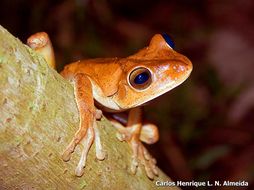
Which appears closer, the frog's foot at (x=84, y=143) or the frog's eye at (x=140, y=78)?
the frog's foot at (x=84, y=143)

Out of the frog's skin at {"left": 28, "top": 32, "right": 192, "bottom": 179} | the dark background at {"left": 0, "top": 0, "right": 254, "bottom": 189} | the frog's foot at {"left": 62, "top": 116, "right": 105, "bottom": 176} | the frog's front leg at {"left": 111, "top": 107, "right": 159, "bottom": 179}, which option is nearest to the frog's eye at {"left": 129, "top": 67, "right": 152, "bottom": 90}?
the frog's skin at {"left": 28, "top": 32, "right": 192, "bottom": 179}

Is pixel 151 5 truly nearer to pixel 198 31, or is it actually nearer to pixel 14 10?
pixel 198 31

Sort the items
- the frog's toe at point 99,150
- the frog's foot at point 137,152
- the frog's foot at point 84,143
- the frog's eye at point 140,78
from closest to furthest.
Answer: the frog's foot at point 84,143
the frog's toe at point 99,150
the frog's foot at point 137,152
the frog's eye at point 140,78

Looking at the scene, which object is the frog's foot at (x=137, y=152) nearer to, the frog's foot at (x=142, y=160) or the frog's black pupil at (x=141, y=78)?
the frog's foot at (x=142, y=160)

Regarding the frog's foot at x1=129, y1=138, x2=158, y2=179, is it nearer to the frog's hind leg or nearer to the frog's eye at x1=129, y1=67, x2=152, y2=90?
the frog's eye at x1=129, y1=67, x2=152, y2=90

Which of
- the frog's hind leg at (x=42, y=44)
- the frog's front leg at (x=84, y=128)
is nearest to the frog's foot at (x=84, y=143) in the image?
the frog's front leg at (x=84, y=128)

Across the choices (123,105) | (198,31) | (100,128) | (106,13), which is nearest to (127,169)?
(100,128)
